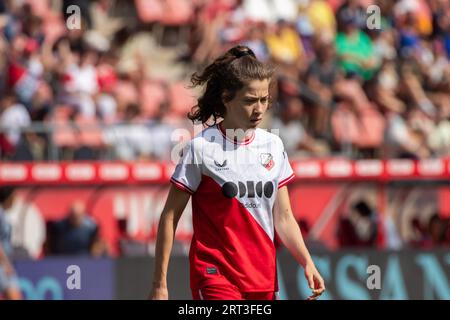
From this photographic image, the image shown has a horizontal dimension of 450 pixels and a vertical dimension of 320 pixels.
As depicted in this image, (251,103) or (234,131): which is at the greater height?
(251,103)

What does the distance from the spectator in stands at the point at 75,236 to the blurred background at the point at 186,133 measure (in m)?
0.02

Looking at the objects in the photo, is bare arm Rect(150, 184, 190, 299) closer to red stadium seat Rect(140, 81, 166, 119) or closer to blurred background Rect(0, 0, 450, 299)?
blurred background Rect(0, 0, 450, 299)

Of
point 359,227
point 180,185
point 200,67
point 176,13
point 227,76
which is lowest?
point 359,227

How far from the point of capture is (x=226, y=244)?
645 cm

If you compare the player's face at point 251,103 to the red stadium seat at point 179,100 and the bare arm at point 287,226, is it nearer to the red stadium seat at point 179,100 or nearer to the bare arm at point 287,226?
the bare arm at point 287,226

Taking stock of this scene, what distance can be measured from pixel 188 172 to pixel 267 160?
459 mm

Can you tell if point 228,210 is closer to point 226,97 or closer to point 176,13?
point 226,97

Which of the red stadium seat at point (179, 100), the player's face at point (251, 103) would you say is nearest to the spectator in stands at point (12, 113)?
the red stadium seat at point (179, 100)

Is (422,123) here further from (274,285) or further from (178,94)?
(274,285)

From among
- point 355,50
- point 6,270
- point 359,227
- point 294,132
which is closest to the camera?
point 6,270

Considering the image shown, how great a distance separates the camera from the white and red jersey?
21.1 feet

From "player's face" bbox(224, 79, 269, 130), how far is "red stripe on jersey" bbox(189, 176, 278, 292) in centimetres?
38

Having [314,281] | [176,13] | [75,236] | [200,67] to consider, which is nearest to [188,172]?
[314,281]

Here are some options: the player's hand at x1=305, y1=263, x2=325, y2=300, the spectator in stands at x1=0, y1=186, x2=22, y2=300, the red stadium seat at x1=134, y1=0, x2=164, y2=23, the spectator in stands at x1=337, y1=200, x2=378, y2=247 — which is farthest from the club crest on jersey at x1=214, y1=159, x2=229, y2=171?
the red stadium seat at x1=134, y1=0, x2=164, y2=23
